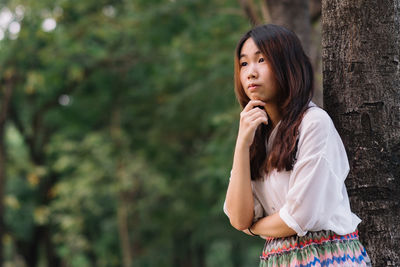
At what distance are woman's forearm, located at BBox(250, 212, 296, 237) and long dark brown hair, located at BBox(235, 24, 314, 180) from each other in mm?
187

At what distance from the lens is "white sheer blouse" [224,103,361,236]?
7.62 ft

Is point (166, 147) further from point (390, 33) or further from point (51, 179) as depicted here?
point (390, 33)

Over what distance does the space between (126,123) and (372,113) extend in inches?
523

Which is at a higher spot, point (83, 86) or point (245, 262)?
point (83, 86)

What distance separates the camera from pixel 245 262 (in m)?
18.2

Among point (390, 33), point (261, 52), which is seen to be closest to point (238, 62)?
point (261, 52)

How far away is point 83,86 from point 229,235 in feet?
15.3

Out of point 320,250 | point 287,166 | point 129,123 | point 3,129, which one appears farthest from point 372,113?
point 129,123

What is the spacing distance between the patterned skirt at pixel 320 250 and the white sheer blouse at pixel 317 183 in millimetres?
53

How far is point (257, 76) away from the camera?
2.57 m

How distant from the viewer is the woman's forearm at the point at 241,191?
2.52 metres

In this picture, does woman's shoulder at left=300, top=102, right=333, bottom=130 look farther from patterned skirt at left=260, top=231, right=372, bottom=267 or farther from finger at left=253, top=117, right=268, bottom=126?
patterned skirt at left=260, top=231, right=372, bottom=267

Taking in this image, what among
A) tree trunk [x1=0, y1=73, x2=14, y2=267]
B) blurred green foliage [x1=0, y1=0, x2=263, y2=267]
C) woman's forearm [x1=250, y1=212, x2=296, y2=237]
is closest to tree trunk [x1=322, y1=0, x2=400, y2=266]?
woman's forearm [x1=250, y1=212, x2=296, y2=237]

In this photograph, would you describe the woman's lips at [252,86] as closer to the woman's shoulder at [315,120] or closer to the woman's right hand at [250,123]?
the woman's right hand at [250,123]
